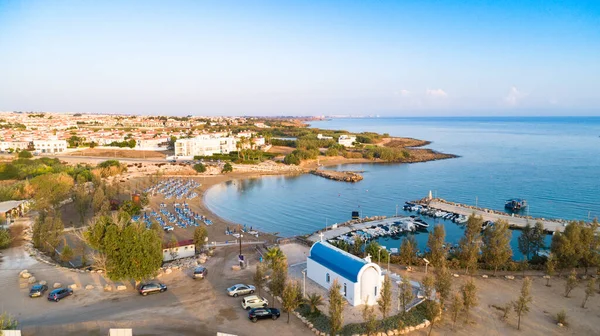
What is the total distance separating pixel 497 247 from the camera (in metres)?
19.5

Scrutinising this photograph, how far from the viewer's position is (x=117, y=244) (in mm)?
15750

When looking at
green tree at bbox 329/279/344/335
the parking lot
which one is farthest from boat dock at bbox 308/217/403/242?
green tree at bbox 329/279/344/335

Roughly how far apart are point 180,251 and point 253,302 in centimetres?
799

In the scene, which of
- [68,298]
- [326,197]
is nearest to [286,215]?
[326,197]

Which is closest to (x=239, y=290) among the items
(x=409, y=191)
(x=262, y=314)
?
(x=262, y=314)

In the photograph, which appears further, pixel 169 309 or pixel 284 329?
pixel 169 309

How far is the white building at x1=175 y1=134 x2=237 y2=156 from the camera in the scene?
6962 centimetres

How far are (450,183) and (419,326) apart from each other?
3974 centimetres

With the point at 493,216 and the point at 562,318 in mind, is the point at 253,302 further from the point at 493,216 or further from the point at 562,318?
the point at 493,216

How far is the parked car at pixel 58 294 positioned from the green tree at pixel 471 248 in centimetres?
1776

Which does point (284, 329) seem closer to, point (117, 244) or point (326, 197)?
point (117, 244)

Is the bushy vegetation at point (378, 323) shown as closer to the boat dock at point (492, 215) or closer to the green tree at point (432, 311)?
the green tree at point (432, 311)

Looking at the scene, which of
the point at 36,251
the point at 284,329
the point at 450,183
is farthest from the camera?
the point at 450,183

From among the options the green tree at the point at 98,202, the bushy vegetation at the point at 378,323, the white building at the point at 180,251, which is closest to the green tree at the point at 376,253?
the bushy vegetation at the point at 378,323
